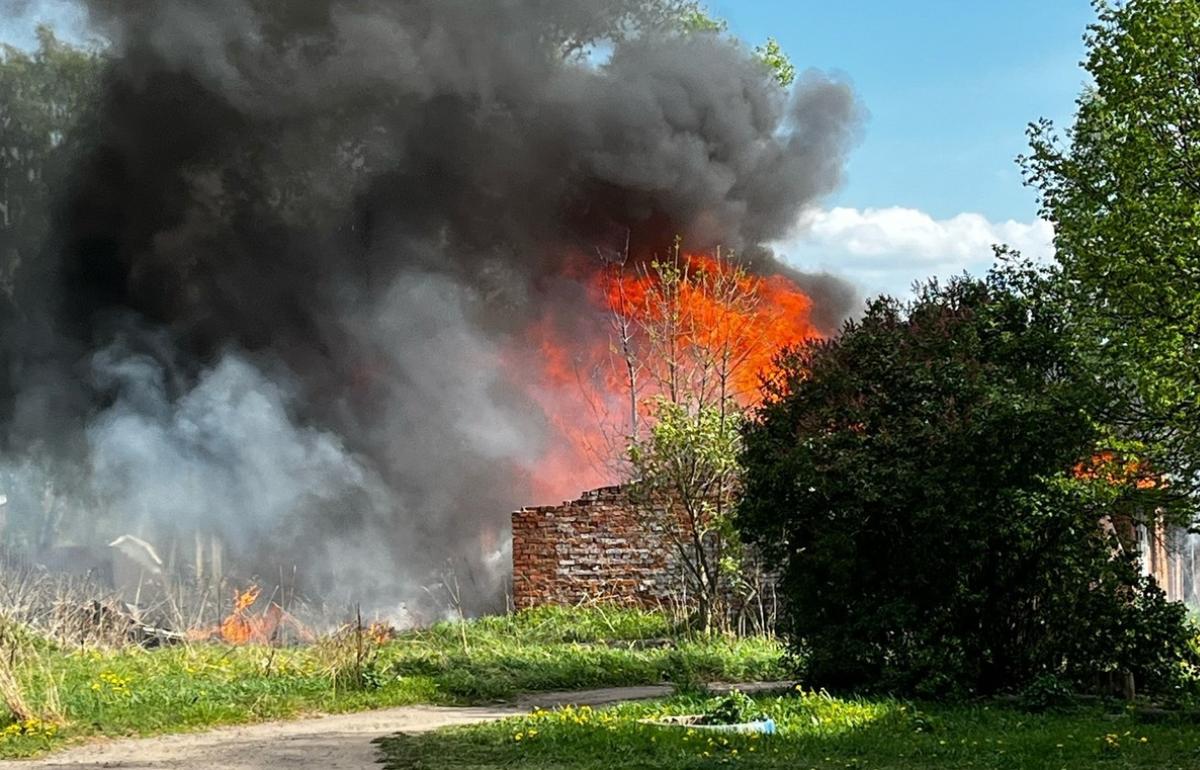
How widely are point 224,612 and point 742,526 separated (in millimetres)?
15734

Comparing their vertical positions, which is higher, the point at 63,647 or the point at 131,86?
the point at 131,86

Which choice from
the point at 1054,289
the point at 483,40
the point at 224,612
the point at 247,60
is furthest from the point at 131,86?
the point at 1054,289

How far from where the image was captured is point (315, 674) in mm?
15180

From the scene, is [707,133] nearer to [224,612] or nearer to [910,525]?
[224,612]

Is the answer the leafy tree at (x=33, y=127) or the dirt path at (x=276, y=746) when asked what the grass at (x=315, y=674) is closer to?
the dirt path at (x=276, y=746)

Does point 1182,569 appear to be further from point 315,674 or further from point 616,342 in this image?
point 315,674

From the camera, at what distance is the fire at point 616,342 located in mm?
26172

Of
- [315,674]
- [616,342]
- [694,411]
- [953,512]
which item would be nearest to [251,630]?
[315,674]

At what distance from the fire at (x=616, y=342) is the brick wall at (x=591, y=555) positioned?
2.21 m

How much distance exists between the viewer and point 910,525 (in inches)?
561

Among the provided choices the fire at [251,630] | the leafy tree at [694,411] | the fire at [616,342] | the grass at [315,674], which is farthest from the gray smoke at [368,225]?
the grass at [315,674]

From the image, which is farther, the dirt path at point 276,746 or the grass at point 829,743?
the dirt path at point 276,746

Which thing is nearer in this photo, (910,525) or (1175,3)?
(1175,3)

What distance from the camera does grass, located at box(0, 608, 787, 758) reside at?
1268 cm
